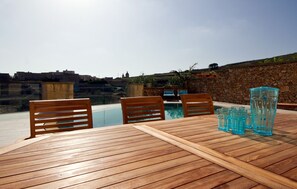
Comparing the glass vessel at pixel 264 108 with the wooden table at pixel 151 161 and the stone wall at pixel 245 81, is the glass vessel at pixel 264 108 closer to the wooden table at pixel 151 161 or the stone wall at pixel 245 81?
the wooden table at pixel 151 161

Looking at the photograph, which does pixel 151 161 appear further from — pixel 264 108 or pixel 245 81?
pixel 245 81

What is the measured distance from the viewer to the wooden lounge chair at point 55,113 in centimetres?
137

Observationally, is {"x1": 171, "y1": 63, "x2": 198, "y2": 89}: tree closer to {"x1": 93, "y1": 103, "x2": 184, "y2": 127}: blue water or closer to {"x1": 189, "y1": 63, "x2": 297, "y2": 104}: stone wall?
{"x1": 189, "y1": 63, "x2": 297, "y2": 104}: stone wall

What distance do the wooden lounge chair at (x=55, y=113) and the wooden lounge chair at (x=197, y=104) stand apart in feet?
3.72

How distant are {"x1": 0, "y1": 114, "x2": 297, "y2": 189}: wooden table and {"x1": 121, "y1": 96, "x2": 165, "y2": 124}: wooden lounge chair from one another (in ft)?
1.79

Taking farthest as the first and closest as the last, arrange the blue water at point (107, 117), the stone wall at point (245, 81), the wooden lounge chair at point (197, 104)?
the stone wall at point (245, 81) → the blue water at point (107, 117) → the wooden lounge chair at point (197, 104)

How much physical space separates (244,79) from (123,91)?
603 centimetres

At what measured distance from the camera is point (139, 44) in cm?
942

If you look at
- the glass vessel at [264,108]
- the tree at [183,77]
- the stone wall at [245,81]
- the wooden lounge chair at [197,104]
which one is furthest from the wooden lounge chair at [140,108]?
the tree at [183,77]

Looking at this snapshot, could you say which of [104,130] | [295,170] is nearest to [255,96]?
[295,170]

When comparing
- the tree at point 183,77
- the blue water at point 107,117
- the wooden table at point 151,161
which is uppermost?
the tree at point 183,77

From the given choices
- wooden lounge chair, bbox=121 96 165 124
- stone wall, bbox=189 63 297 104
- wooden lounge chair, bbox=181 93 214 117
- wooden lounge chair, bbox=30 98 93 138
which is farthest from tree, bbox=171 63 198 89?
wooden lounge chair, bbox=30 98 93 138

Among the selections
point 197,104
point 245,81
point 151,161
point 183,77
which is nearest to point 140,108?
point 197,104

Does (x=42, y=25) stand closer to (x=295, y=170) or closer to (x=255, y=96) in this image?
(x=255, y=96)
